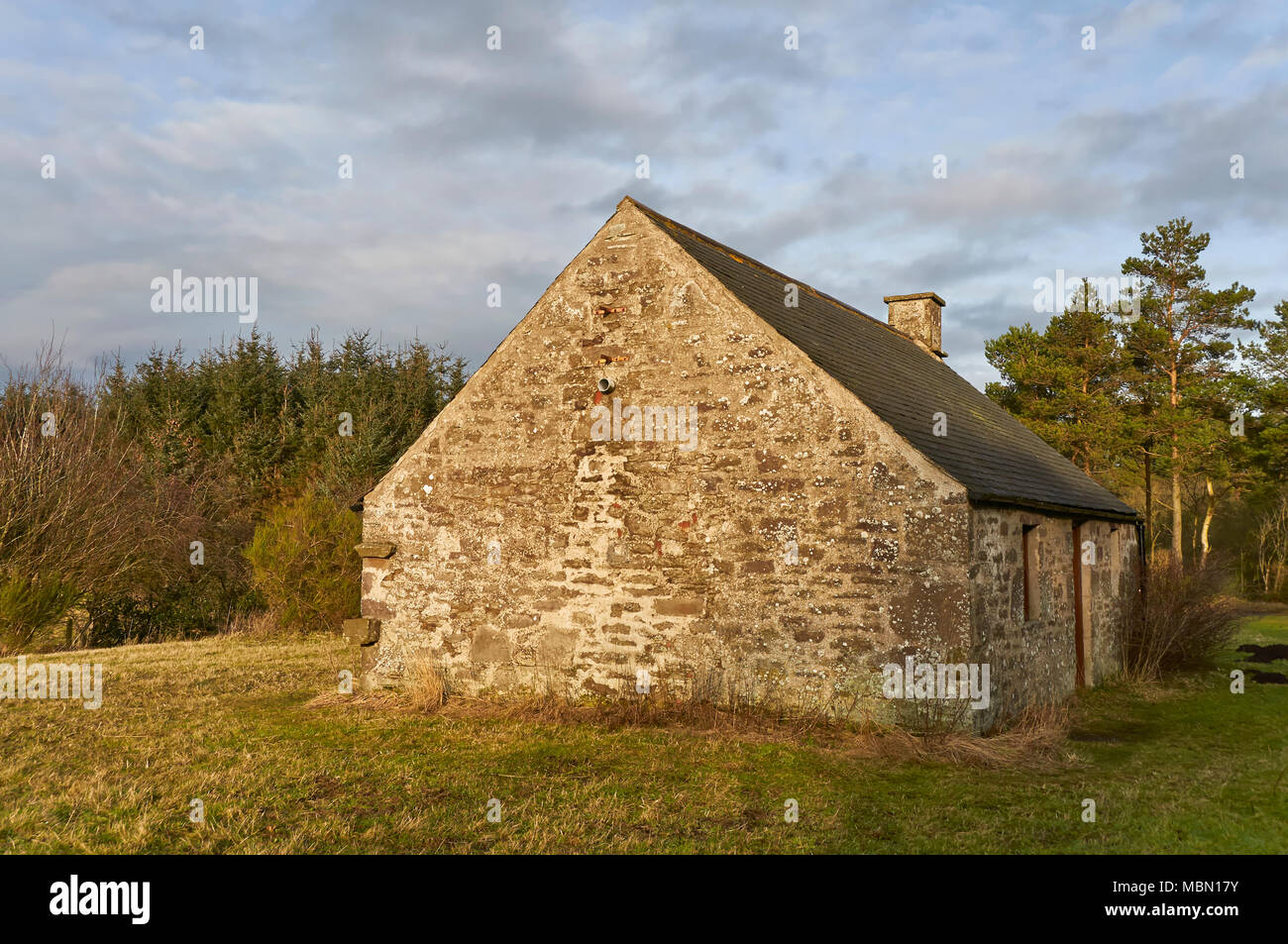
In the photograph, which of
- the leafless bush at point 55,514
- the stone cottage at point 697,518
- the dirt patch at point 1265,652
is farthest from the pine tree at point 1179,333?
the leafless bush at point 55,514

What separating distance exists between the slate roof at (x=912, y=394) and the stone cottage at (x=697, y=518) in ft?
0.29

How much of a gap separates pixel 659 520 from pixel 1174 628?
9858mm

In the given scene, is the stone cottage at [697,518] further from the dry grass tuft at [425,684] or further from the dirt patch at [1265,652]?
the dirt patch at [1265,652]

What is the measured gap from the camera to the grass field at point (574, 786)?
5.88 metres

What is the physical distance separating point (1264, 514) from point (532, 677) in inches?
1389

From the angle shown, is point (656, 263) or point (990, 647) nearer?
point (990, 647)

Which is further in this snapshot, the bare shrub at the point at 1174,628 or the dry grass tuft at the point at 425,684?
the bare shrub at the point at 1174,628

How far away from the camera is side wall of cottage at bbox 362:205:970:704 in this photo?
8992 mm

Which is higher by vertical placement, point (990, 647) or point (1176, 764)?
point (990, 647)

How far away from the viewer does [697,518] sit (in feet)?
32.4

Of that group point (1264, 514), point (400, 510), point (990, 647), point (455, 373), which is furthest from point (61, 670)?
point (1264, 514)

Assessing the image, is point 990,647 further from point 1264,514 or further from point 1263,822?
point 1264,514

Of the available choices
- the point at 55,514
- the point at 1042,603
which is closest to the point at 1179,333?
the point at 1042,603
